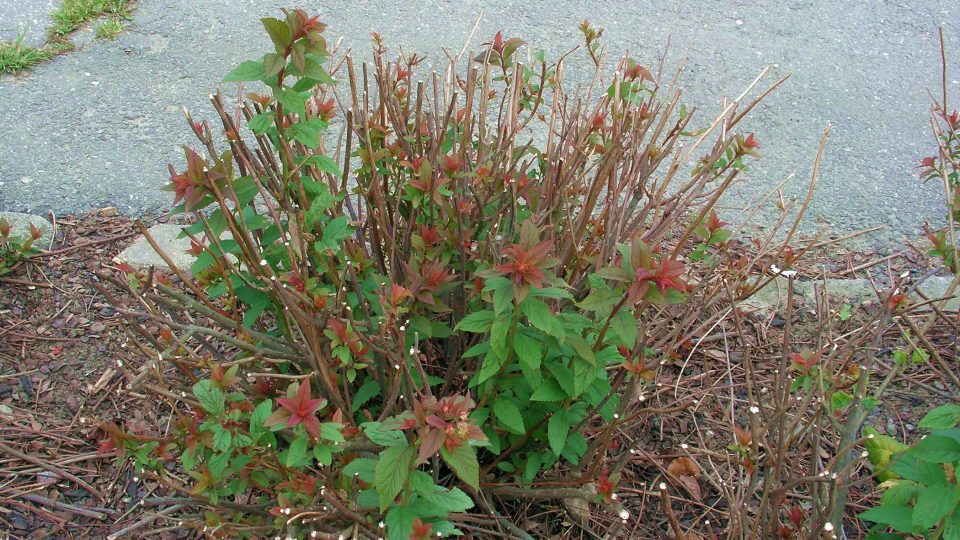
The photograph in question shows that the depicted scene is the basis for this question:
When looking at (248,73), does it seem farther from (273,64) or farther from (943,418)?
(943,418)

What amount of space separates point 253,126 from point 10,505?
1548 mm

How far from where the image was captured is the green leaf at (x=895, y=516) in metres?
1.65

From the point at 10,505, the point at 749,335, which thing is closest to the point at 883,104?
the point at 749,335

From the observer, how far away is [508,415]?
1898 mm

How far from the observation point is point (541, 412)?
2.06m

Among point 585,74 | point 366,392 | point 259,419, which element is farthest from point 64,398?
point 585,74

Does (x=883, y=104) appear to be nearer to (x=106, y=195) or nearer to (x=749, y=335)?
(x=749, y=335)

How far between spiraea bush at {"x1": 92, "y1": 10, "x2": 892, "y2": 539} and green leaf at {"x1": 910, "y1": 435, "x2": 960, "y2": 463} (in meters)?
0.35

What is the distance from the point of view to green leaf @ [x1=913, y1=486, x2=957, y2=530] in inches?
59.6

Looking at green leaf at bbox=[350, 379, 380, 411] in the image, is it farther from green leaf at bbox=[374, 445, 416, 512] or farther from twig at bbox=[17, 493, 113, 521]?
twig at bbox=[17, 493, 113, 521]

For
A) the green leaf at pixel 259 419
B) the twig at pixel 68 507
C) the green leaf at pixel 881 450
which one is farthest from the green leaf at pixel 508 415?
the twig at pixel 68 507

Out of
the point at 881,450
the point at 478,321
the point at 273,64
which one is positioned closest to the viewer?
the point at 273,64

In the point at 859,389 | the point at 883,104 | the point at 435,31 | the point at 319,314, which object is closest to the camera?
the point at 859,389

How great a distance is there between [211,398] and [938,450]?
156 cm
